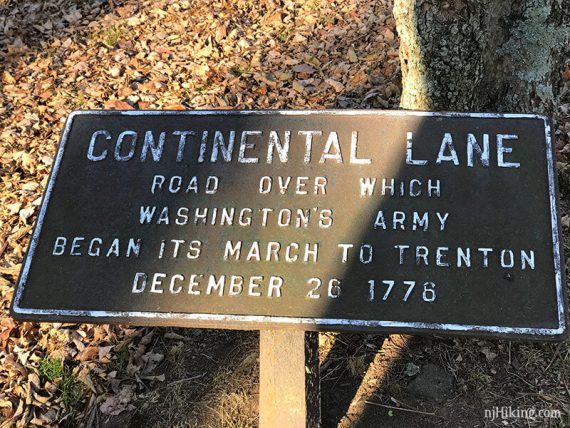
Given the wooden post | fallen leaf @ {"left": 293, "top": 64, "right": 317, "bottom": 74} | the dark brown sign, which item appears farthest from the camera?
fallen leaf @ {"left": 293, "top": 64, "right": 317, "bottom": 74}

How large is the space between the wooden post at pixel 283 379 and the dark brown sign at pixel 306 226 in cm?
20

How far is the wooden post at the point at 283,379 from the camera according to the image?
8.23ft

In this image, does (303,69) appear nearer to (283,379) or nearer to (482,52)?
(482,52)

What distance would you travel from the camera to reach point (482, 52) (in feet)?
10.6

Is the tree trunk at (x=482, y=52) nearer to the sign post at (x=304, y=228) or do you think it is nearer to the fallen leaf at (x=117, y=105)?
the sign post at (x=304, y=228)

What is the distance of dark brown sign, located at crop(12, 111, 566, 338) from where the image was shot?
2.36 metres

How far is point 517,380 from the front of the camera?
3.07m

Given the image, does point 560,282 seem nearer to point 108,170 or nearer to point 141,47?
point 108,170

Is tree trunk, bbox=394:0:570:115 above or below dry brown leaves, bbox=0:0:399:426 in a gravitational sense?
below

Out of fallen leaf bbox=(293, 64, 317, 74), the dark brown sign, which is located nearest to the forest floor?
fallen leaf bbox=(293, 64, 317, 74)

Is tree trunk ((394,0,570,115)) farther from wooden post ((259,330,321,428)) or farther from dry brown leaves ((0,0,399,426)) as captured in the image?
wooden post ((259,330,321,428))

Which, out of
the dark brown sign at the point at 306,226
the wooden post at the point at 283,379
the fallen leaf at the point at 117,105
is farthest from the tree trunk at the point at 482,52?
the fallen leaf at the point at 117,105

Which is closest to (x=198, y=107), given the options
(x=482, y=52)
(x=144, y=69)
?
(x=144, y=69)

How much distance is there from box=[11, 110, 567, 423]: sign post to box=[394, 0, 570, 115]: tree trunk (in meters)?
0.69
